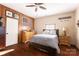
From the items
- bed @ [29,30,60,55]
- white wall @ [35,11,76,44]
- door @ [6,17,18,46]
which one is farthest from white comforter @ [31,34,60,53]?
door @ [6,17,18,46]

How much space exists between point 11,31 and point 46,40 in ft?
2.63

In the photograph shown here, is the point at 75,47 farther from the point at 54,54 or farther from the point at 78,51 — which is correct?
the point at 54,54

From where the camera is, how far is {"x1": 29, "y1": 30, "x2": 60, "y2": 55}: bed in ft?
6.60

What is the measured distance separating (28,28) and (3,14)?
608 mm

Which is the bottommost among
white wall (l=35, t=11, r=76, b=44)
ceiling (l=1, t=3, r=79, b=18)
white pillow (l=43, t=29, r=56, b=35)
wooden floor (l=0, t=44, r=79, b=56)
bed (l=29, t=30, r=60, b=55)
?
wooden floor (l=0, t=44, r=79, b=56)

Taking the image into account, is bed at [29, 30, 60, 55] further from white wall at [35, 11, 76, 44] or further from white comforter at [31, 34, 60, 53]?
white wall at [35, 11, 76, 44]

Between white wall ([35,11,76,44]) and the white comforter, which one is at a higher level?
white wall ([35,11,76,44])

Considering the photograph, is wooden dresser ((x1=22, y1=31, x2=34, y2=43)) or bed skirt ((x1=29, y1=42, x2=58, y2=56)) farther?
wooden dresser ((x1=22, y1=31, x2=34, y2=43))

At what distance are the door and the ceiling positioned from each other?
0.30m

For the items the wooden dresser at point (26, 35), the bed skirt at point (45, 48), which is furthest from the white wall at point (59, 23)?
the bed skirt at point (45, 48)

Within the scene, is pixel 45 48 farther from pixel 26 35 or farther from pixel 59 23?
pixel 59 23

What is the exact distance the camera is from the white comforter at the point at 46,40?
202 cm

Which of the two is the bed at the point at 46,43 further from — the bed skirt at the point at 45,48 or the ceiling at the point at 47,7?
the ceiling at the point at 47,7

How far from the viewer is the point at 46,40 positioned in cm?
206
